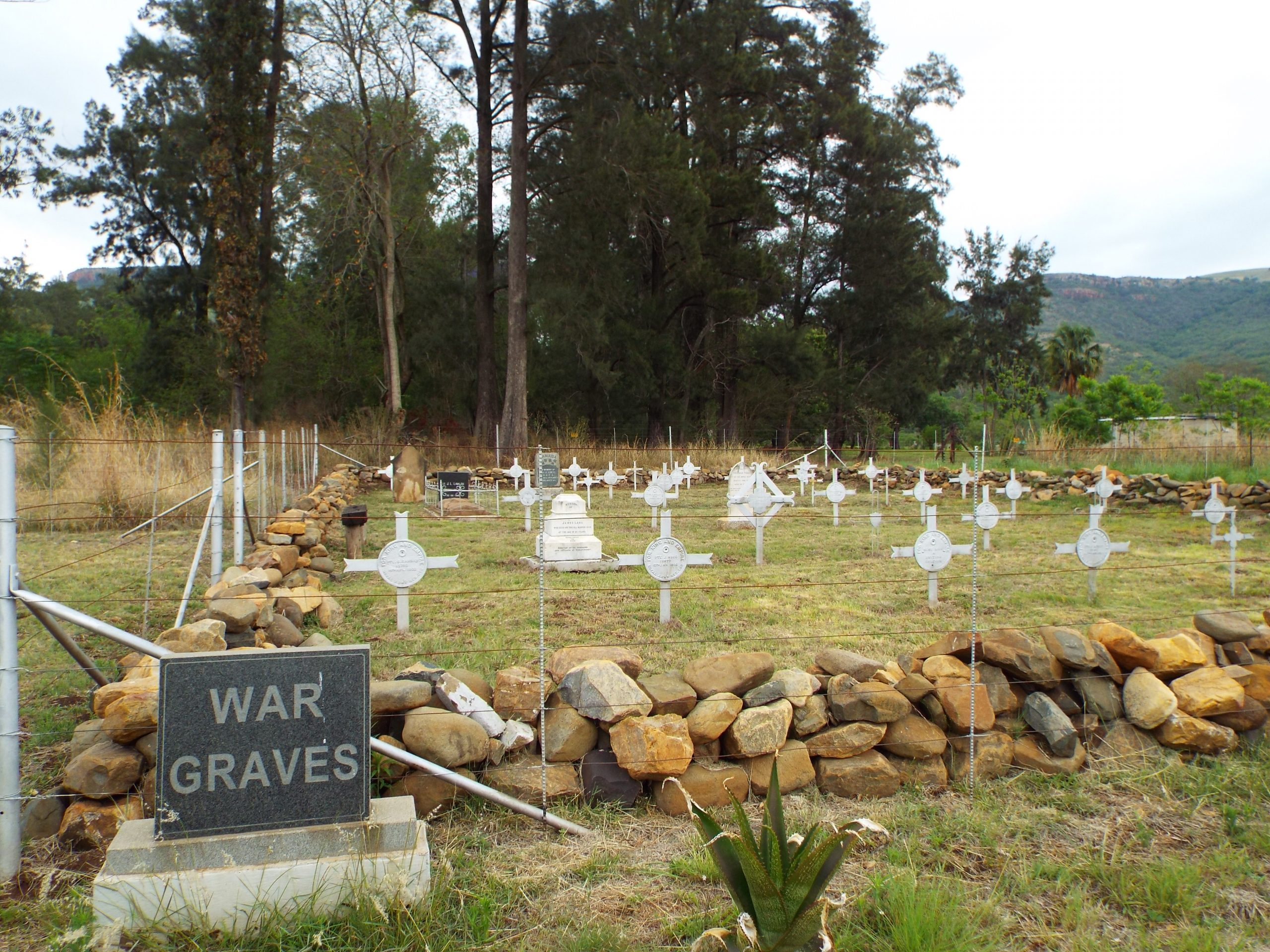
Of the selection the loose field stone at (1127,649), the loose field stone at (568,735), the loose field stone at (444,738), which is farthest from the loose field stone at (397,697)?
the loose field stone at (1127,649)

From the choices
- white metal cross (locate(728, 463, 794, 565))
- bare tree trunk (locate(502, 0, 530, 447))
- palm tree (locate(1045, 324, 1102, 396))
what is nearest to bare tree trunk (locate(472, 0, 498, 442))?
bare tree trunk (locate(502, 0, 530, 447))

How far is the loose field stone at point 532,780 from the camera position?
3.44 m

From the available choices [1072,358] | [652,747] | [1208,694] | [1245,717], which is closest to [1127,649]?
[1208,694]

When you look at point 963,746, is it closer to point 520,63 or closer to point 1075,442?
point 1075,442

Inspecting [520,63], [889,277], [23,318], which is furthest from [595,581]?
[23,318]

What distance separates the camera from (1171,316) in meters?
76.1

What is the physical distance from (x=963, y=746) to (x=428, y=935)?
8.03 feet

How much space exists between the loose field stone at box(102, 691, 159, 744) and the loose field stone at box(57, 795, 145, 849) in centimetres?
25

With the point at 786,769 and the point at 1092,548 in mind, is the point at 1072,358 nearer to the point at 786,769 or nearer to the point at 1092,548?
the point at 1092,548

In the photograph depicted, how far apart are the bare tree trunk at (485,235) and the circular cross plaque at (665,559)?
19.4 metres

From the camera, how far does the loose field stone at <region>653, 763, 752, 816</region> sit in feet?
11.4

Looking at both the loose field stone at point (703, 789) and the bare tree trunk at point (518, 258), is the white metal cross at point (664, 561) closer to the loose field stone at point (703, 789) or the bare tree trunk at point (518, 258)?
the loose field stone at point (703, 789)

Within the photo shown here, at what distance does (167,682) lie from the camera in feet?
8.82

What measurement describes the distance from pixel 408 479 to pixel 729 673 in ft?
43.8
